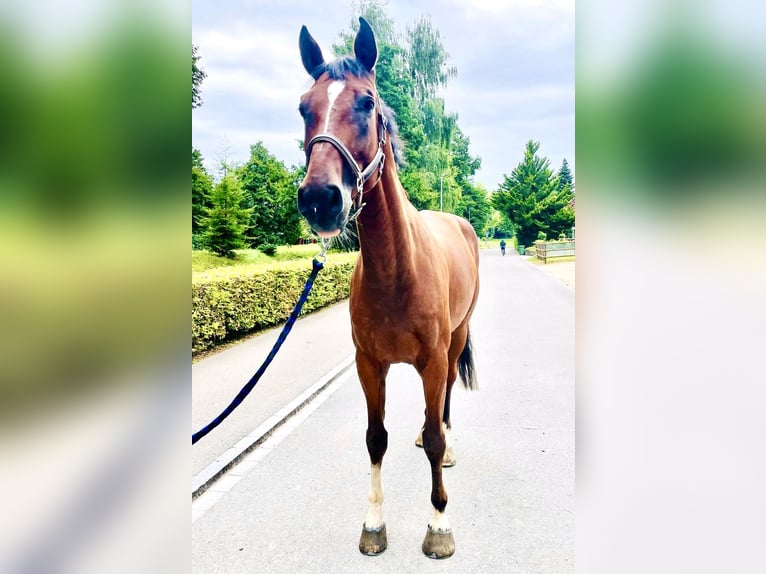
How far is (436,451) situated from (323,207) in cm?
176

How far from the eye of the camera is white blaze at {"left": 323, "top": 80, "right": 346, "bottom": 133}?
1.83 meters

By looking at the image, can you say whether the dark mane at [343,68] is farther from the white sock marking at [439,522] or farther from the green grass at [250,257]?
the green grass at [250,257]

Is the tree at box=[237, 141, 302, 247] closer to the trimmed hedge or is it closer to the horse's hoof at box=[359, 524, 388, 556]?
the trimmed hedge

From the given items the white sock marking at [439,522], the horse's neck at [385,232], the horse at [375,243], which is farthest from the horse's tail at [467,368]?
the horse's neck at [385,232]

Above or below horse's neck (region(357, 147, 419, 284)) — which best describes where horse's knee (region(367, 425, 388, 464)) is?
below

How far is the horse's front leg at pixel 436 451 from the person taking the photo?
255 cm

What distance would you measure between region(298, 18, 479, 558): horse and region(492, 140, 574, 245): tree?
3674 centimetres

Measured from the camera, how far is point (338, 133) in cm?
182

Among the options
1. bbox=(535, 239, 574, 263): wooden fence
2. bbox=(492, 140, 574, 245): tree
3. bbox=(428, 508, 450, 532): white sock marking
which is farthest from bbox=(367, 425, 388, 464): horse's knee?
bbox=(492, 140, 574, 245): tree

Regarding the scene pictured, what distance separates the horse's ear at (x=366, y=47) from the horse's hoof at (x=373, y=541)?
8.12ft

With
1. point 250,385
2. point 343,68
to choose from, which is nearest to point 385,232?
point 343,68

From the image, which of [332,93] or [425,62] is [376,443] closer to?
[332,93]
